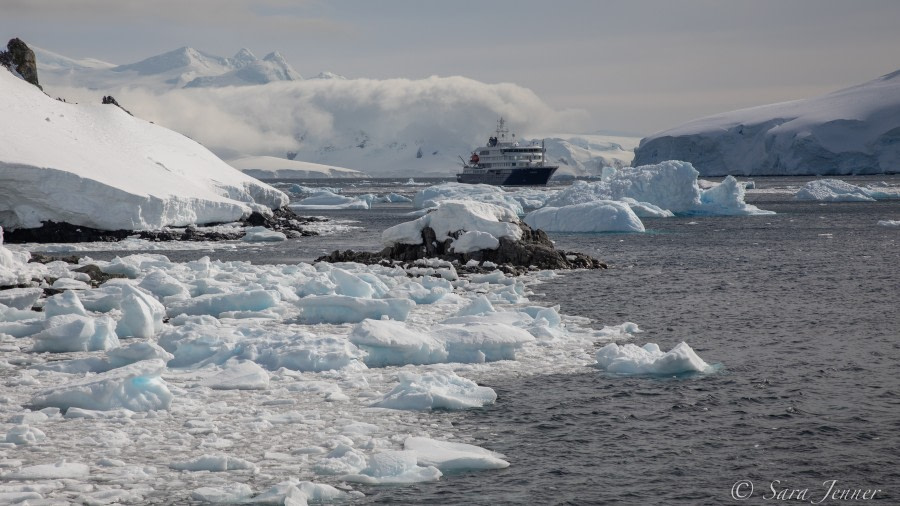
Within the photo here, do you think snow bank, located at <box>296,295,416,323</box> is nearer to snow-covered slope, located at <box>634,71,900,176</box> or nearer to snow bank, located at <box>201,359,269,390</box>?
snow bank, located at <box>201,359,269,390</box>

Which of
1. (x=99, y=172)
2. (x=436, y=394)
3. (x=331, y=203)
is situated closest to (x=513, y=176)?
(x=331, y=203)

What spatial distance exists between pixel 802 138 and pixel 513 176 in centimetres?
3317

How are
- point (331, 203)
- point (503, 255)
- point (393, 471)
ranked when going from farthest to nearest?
point (331, 203), point (503, 255), point (393, 471)

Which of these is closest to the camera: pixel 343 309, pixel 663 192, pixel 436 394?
pixel 436 394

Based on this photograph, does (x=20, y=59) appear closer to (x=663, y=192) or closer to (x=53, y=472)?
(x=663, y=192)

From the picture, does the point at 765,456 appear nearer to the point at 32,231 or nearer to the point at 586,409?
the point at 586,409

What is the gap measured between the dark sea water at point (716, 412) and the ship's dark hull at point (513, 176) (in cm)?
7917

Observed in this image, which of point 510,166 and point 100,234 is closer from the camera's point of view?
point 100,234

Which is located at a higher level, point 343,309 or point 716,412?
point 343,309

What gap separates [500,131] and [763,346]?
96656mm

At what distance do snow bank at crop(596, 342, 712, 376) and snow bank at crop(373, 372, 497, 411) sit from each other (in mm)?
2262

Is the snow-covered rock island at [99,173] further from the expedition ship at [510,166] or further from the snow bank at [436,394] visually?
the expedition ship at [510,166]

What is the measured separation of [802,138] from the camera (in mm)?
102125

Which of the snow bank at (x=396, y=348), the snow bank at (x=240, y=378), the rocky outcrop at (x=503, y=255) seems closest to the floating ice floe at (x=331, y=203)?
the rocky outcrop at (x=503, y=255)
